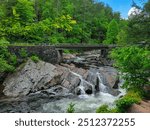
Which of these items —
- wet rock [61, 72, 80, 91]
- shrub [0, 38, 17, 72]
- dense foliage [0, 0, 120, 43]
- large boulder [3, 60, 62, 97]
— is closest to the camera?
large boulder [3, 60, 62, 97]

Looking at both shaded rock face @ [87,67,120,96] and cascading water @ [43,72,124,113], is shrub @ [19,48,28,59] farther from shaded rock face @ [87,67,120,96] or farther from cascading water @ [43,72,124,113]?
shaded rock face @ [87,67,120,96]

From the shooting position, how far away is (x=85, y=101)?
28.9 ft

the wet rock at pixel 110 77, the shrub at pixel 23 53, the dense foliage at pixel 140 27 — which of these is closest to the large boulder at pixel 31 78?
the shrub at pixel 23 53

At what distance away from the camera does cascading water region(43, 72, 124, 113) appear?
25.7 ft

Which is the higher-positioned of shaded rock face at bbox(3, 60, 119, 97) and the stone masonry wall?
the stone masonry wall

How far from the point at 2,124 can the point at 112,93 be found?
677 cm

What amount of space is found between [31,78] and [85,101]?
227cm

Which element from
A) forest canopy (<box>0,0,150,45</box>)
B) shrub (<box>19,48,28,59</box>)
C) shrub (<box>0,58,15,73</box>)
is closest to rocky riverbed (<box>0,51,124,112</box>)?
shrub (<box>0,58,15,73</box>)

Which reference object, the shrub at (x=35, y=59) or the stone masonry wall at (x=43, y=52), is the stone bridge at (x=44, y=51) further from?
the shrub at (x=35, y=59)

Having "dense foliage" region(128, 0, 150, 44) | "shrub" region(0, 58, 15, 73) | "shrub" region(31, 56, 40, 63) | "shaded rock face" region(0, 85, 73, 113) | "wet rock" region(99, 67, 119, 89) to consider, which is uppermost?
"dense foliage" region(128, 0, 150, 44)

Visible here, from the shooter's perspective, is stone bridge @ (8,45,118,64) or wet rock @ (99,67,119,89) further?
stone bridge @ (8,45,118,64)

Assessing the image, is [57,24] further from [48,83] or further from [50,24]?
[48,83]

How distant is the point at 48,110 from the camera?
25.6ft

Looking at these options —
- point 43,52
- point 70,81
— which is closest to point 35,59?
point 43,52
